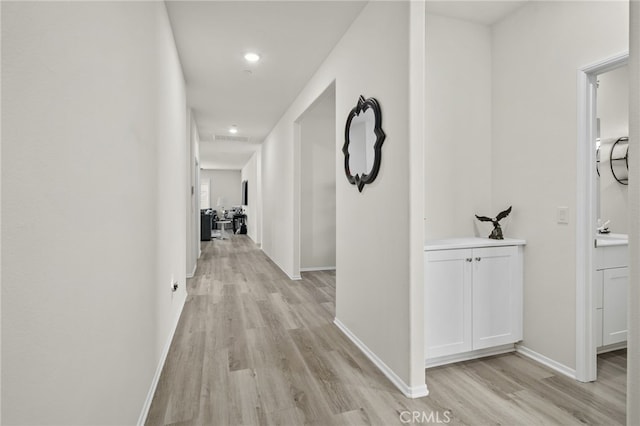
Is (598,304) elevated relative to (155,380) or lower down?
elevated

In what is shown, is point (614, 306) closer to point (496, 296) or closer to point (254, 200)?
point (496, 296)

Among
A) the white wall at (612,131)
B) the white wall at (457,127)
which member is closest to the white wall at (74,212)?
the white wall at (457,127)

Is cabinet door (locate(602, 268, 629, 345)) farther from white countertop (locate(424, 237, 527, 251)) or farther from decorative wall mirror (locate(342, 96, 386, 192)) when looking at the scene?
decorative wall mirror (locate(342, 96, 386, 192))

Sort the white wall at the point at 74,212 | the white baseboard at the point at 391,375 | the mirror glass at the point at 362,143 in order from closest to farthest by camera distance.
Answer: the white wall at the point at 74,212 < the white baseboard at the point at 391,375 < the mirror glass at the point at 362,143

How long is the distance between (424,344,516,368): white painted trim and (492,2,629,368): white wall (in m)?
0.16

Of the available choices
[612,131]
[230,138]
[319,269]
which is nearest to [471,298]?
[612,131]

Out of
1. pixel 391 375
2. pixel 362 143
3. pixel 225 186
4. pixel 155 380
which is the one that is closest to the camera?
pixel 155 380

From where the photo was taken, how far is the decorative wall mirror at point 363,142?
91.7 inches

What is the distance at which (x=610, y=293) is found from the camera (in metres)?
2.34

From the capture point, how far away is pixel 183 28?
2.80 meters

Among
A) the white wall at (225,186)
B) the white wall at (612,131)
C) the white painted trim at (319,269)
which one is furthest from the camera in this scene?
the white wall at (225,186)

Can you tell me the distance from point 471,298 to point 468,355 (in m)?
0.45

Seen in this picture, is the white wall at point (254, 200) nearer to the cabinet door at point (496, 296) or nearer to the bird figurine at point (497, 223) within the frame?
the bird figurine at point (497, 223)

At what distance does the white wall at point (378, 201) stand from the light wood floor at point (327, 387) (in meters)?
0.22
